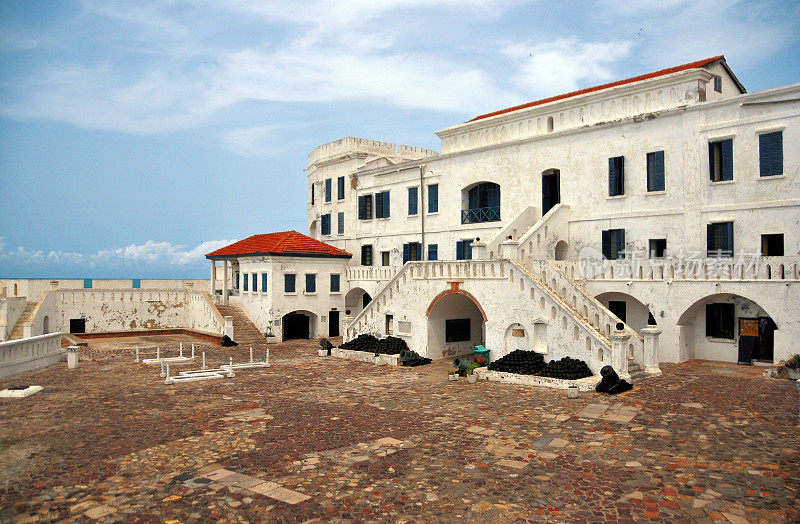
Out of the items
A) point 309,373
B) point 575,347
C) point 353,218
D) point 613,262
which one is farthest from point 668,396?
point 353,218

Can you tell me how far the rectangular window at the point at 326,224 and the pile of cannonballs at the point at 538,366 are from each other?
25481mm

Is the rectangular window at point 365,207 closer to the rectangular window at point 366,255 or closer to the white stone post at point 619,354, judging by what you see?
the rectangular window at point 366,255

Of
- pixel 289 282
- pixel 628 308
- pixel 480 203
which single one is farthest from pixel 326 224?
pixel 628 308

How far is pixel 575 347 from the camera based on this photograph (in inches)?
874

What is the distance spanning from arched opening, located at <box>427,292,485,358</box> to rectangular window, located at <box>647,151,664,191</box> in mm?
10296

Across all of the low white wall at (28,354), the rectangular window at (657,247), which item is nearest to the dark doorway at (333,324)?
the low white wall at (28,354)

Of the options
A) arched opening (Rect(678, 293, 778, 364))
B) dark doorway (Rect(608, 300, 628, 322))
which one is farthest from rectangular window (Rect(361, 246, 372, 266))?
arched opening (Rect(678, 293, 778, 364))

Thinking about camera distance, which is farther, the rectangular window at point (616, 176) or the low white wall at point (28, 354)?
the rectangular window at point (616, 176)

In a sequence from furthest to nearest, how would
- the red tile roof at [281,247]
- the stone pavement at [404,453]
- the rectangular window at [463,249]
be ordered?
the red tile roof at [281,247], the rectangular window at [463,249], the stone pavement at [404,453]

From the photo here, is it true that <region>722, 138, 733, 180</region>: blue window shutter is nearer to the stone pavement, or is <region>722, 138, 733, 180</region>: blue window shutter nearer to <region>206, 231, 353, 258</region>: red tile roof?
the stone pavement

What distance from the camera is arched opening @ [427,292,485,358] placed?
1133 inches

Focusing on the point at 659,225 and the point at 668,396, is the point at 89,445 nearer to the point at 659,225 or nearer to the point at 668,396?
the point at 668,396

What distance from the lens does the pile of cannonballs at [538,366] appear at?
69.7 ft

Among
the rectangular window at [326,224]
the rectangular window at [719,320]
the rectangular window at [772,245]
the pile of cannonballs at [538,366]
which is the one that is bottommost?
the pile of cannonballs at [538,366]
